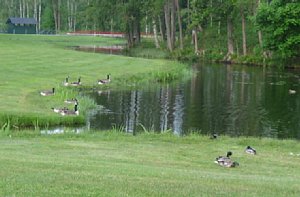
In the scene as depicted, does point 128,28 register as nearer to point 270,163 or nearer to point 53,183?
point 270,163

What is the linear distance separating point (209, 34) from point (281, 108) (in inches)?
2420

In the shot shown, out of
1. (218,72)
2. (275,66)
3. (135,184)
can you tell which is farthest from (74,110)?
(275,66)

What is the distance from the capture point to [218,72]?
63.5 metres

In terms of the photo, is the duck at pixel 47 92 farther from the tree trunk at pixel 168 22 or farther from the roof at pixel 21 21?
the roof at pixel 21 21

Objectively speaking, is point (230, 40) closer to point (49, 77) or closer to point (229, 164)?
point (49, 77)

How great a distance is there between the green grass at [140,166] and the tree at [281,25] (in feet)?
141

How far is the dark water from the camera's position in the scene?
28.6 meters

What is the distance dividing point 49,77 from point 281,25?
33582mm

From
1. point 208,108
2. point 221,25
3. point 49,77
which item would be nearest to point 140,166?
point 208,108

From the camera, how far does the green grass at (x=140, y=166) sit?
12.0 metres

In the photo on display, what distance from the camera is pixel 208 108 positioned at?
35656mm

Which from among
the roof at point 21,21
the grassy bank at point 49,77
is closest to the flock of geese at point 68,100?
the grassy bank at point 49,77

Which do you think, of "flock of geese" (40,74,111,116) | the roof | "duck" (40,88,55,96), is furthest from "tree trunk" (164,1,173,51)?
the roof

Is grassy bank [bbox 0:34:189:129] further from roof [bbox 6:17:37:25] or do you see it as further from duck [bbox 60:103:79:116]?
roof [bbox 6:17:37:25]
